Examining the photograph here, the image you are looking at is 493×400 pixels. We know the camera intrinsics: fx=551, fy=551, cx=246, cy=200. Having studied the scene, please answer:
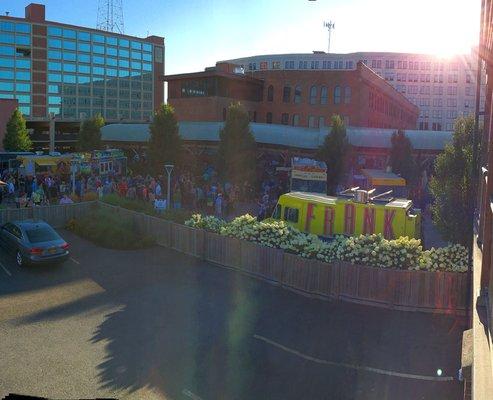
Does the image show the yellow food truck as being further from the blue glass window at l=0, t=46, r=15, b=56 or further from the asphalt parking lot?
the blue glass window at l=0, t=46, r=15, b=56

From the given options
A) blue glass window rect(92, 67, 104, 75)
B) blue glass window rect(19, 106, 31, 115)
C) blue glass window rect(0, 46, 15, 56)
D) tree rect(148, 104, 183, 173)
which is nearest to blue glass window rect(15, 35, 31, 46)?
blue glass window rect(0, 46, 15, 56)

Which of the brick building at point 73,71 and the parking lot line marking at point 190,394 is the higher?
the brick building at point 73,71

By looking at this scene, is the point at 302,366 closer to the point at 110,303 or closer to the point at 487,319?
the point at 487,319

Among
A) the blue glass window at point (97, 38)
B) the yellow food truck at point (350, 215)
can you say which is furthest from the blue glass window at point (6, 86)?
the yellow food truck at point (350, 215)

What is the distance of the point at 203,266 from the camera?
60.6ft

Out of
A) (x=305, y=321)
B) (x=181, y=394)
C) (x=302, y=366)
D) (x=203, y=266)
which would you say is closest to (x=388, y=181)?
(x=203, y=266)

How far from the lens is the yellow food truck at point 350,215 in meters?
18.1

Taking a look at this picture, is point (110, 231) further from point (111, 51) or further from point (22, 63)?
point (111, 51)

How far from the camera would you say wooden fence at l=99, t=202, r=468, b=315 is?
44.9ft

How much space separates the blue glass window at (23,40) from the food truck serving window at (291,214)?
301ft

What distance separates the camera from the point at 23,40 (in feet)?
320

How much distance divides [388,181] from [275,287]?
17.2 m

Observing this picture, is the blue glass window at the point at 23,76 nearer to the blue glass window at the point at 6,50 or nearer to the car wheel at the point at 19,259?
the blue glass window at the point at 6,50

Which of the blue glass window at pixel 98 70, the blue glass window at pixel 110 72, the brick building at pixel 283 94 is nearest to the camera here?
the brick building at pixel 283 94
